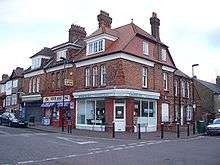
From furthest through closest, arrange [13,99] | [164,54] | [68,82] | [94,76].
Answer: [13,99], [164,54], [68,82], [94,76]

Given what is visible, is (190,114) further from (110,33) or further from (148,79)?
(110,33)

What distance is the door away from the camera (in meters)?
30.5

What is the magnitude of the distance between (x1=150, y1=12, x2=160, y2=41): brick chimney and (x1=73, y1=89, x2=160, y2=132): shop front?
7.83 m

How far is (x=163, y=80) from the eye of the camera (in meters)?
36.9

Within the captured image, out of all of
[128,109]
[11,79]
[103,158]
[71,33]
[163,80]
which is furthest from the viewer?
[11,79]

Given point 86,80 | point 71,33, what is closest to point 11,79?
point 71,33

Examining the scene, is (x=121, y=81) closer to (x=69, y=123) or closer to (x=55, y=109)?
(x=69, y=123)

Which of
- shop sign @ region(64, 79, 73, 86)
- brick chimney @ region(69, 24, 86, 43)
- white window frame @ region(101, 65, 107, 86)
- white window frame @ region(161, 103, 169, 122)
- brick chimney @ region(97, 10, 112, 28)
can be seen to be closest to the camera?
white window frame @ region(101, 65, 107, 86)

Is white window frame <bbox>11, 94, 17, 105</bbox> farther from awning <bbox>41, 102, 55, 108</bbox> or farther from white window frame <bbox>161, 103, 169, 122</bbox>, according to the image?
white window frame <bbox>161, 103, 169, 122</bbox>

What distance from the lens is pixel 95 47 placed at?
34.3 m

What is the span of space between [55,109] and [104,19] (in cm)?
1216

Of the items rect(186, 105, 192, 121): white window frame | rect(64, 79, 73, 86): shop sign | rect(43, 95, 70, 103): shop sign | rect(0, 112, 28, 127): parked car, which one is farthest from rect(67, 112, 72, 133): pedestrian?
rect(186, 105, 192, 121): white window frame

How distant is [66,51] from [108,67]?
899cm

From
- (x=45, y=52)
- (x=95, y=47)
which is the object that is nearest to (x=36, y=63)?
(x=45, y=52)
